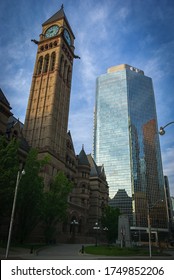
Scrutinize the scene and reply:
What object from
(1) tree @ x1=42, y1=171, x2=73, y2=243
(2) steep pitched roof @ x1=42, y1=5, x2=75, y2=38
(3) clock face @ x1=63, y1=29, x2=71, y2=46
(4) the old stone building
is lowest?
(1) tree @ x1=42, y1=171, x2=73, y2=243

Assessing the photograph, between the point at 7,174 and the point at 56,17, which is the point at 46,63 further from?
the point at 7,174

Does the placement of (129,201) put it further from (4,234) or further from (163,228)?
(4,234)

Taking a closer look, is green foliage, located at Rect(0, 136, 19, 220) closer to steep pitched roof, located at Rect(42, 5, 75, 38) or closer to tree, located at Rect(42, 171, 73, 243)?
tree, located at Rect(42, 171, 73, 243)

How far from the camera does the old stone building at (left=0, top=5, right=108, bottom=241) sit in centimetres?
5272

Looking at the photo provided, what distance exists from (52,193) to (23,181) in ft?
25.1

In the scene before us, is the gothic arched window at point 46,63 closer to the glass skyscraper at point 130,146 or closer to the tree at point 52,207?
the tree at point 52,207

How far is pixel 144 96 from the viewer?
16738 centimetres

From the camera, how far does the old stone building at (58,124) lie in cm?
5272

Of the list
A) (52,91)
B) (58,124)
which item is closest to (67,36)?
(52,91)

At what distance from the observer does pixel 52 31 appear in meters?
70.7

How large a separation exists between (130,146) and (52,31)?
3600 inches

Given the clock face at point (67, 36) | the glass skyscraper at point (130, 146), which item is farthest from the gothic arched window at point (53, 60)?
the glass skyscraper at point (130, 146)

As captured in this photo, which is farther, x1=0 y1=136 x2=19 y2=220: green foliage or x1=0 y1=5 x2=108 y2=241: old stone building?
x1=0 y1=5 x2=108 y2=241: old stone building

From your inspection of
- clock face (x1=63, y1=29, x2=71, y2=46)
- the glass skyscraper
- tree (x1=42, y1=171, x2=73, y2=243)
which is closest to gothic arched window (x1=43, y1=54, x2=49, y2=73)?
clock face (x1=63, y1=29, x2=71, y2=46)
